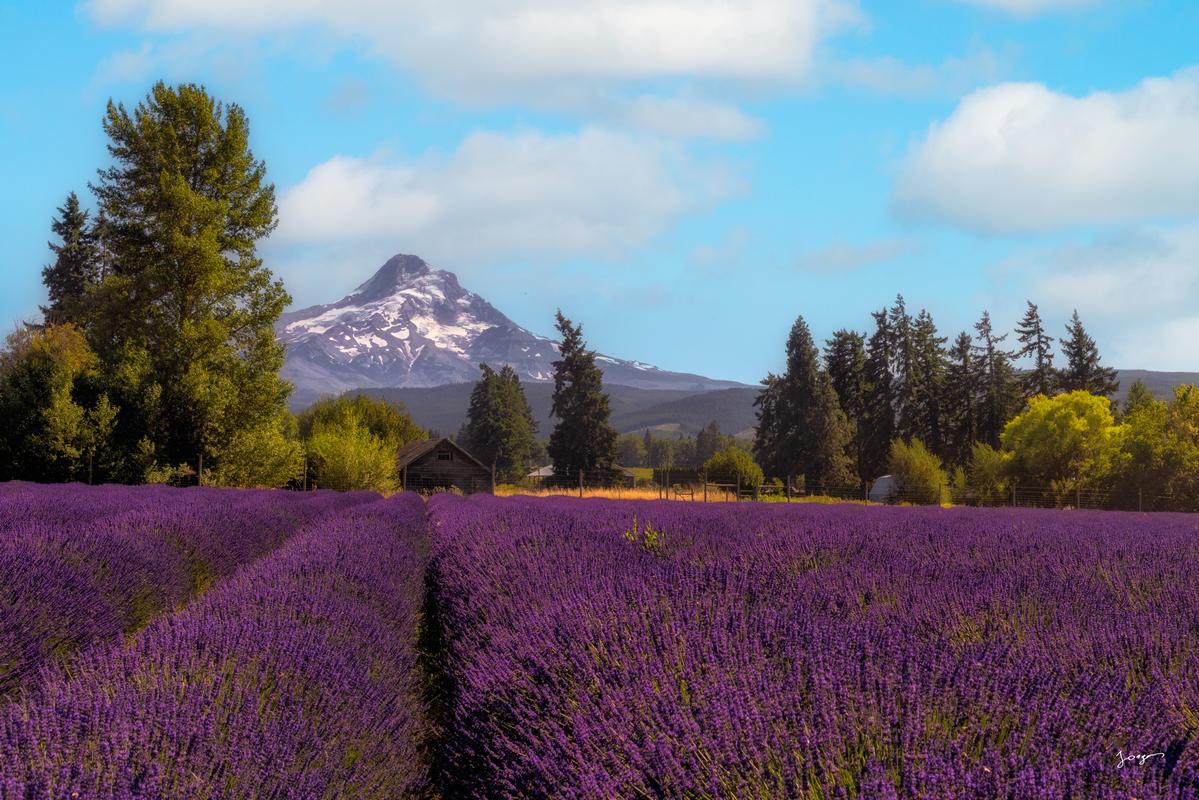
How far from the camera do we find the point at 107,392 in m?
29.2

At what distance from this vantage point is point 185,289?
29.8m

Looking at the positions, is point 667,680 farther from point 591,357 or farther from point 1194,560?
point 591,357

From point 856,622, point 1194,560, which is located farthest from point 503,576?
point 1194,560

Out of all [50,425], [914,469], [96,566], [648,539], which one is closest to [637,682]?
[648,539]

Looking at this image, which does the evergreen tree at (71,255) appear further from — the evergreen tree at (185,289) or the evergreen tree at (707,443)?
the evergreen tree at (707,443)

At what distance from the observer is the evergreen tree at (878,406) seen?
218 ft

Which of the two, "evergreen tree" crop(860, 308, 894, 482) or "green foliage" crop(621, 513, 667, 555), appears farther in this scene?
"evergreen tree" crop(860, 308, 894, 482)

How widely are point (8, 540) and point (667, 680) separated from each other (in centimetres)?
559

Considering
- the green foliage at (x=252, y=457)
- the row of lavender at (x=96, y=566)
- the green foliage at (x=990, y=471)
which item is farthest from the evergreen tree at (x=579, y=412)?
the row of lavender at (x=96, y=566)

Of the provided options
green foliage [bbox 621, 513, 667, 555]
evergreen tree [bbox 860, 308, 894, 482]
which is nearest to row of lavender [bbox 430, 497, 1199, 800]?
green foliage [bbox 621, 513, 667, 555]

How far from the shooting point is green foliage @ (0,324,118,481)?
1102 inches

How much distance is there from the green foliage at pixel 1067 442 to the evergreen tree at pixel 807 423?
1561cm

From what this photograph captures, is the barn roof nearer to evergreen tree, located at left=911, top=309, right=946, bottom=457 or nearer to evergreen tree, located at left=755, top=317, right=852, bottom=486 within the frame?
evergreen tree, located at left=755, top=317, right=852, bottom=486

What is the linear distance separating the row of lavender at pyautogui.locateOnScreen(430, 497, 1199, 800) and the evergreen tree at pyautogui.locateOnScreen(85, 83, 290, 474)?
89.9 feet
